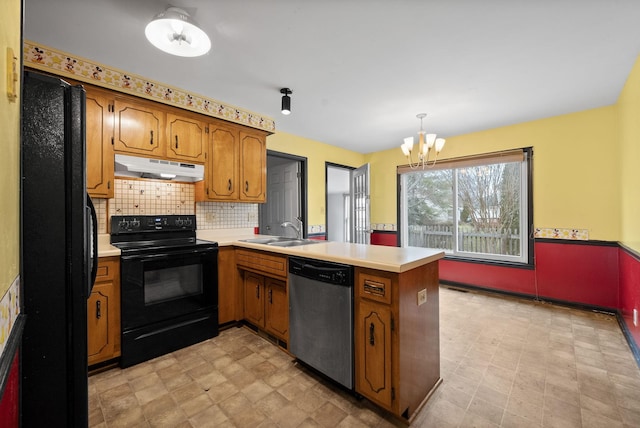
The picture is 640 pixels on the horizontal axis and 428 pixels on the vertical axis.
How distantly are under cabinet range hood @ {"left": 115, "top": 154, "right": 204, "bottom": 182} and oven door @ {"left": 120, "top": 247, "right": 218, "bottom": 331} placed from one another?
30.3 inches

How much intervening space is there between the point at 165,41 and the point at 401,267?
198cm

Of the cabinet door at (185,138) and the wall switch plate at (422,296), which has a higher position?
the cabinet door at (185,138)

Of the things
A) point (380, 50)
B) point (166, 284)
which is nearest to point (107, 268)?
point (166, 284)

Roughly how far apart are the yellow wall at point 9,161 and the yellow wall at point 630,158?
371cm

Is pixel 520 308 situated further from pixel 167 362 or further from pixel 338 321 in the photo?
pixel 167 362

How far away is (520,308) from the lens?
131 inches

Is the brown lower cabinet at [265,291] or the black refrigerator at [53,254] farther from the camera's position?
the brown lower cabinet at [265,291]

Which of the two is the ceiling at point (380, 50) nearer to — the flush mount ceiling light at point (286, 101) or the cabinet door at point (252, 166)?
the flush mount ceiling light at point (286, 101)

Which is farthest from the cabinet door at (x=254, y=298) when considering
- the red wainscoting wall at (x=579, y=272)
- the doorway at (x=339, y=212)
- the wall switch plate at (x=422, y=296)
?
A: the doorway at (x=339, y=212)

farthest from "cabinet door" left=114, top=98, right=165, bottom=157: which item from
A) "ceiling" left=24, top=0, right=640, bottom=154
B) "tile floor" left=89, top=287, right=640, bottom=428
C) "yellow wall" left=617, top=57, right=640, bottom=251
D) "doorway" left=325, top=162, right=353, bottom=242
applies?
"doorway" left=325, top=162, right=353, bottom=242

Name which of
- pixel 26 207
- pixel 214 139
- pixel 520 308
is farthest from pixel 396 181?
pixel 26 207

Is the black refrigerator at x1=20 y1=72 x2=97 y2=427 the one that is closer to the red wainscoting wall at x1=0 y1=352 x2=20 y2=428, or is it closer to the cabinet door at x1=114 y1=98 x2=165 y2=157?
the red wainscoting wall at x1=0 y1=352 x2=20 y2=428

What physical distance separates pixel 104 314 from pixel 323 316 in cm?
166

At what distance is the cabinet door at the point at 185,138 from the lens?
106 inches
